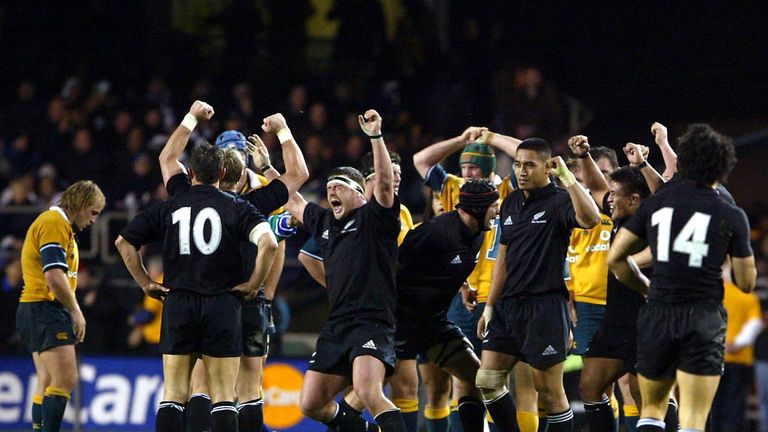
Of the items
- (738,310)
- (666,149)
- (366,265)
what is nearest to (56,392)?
(366,265)

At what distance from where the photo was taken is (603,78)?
16.1 metres

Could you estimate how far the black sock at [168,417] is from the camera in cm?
763

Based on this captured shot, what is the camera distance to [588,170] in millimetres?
8094

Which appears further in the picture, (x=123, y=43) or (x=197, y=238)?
(x=123, y=43)

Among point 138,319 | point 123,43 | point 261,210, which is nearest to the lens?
point 261,210

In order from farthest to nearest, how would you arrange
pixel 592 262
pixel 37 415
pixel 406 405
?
Answer: pixel 37 415
pixel 592 262
pixel 406 405

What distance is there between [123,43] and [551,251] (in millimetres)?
11952

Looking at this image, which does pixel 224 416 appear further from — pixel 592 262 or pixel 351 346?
pixel 592 262

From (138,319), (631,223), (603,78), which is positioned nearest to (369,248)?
(631,223)

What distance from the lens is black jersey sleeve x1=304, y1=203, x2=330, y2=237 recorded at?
7.94 metres

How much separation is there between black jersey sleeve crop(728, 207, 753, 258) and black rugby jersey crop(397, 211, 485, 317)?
2051 mm

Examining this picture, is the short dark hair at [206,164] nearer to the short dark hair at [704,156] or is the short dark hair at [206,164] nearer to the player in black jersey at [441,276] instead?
the player in black jersey at [441,276]

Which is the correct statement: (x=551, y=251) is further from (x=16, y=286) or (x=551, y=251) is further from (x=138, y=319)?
(x=16, y=286)

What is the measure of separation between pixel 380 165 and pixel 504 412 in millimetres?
1932
